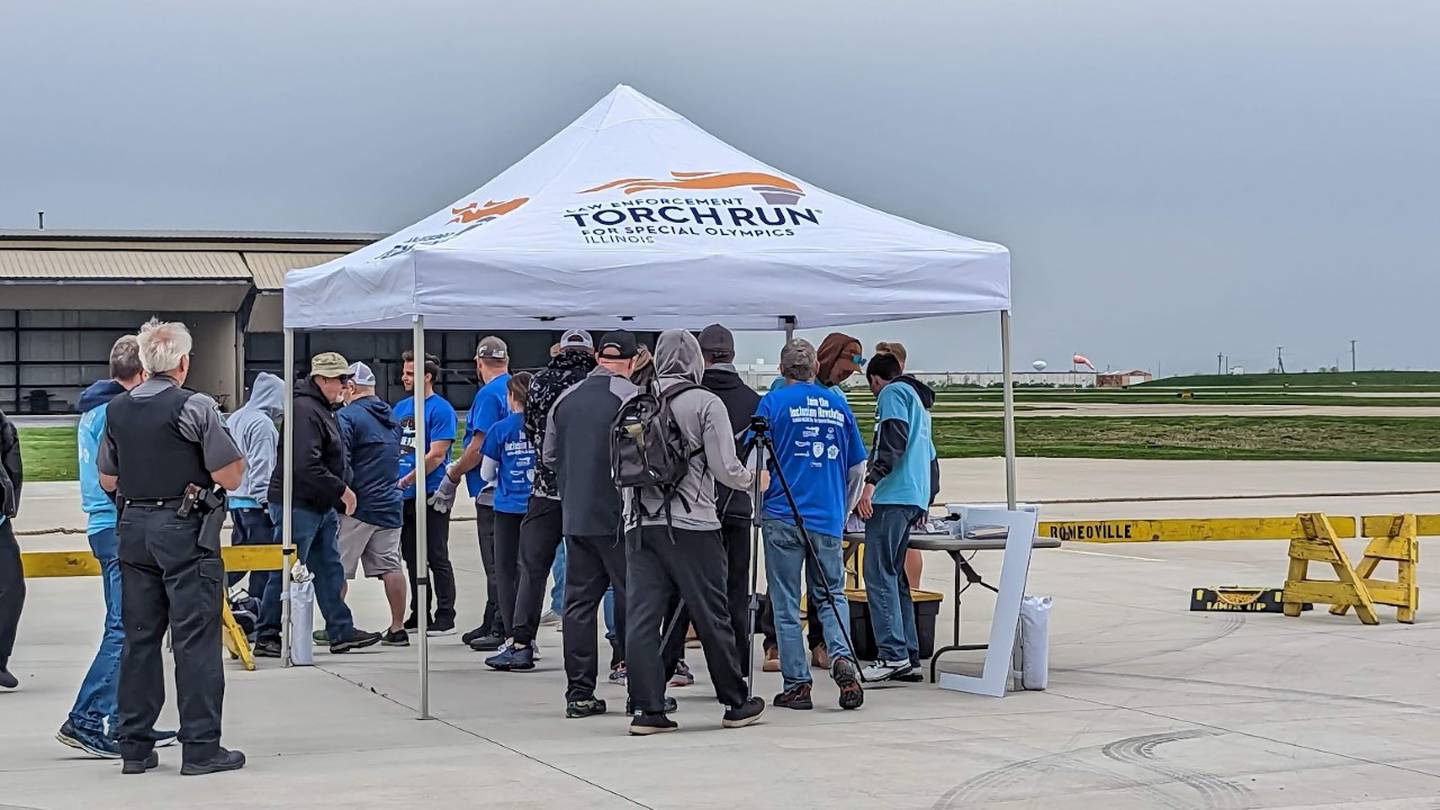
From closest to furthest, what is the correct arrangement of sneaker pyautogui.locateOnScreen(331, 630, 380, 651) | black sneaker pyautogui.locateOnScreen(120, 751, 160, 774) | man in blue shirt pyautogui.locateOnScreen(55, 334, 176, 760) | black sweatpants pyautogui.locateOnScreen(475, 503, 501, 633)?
black sneaker pyautogui.locateOnScreen(120, 751, 160, 774) → man in blue shirt pyautogui.locateOnScreen(55, 334, 176, 760) → sneaker pyautogui.locateOnScreen(331, 630, 380, 651) → black sweatpants pyautogui.locateOnScreen(475, 503, 501, 633)

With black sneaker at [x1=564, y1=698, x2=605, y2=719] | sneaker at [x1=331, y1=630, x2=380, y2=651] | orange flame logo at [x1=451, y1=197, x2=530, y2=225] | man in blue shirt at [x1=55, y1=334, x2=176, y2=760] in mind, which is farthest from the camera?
sneaker at [x1=331, y1=630, x2=380, y2=651]

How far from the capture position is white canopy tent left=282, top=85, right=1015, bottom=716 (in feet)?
28.0

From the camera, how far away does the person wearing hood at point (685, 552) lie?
25.6ft

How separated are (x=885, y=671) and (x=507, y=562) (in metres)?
2.60

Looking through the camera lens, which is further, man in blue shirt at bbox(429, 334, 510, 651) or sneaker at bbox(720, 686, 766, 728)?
man in blue shirt at bbox(429, 334, 510, 651)

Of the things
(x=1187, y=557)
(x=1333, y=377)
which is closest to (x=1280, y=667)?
(x=1187, y=557)

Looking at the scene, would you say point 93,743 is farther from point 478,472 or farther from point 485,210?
point 478,472

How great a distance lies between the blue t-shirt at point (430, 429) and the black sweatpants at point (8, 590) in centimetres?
262

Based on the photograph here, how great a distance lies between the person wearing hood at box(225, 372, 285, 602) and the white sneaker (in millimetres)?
3945

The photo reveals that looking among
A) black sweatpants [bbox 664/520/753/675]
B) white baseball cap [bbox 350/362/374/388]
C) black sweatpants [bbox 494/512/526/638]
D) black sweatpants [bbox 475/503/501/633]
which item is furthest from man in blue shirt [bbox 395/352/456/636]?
black sweatpants [bbox 664/520/753/675]

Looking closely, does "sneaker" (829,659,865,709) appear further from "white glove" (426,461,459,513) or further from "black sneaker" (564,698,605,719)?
"white glove" (426,461,459,513)

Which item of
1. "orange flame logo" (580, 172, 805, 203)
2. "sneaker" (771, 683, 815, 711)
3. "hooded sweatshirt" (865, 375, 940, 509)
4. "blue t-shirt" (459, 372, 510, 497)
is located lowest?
"sneaker" (771, 683, 815, 711)

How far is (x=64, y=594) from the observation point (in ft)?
46.0

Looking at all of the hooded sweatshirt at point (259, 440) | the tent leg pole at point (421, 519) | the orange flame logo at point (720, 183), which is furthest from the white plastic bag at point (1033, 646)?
the hooded sweatshirt at point (259, 440)
